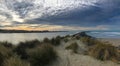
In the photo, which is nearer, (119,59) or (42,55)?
(42,55)

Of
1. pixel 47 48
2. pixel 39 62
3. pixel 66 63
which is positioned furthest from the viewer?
pixel 47 48

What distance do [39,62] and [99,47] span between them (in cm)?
380

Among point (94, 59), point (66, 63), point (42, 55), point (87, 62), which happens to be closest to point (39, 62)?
point (42, 55)

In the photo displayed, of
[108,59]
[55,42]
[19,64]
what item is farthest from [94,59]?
[55,42]

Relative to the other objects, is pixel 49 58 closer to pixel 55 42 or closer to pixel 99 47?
pixel 99 47

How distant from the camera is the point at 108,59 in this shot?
10.8 meters

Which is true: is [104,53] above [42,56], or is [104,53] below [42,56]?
below

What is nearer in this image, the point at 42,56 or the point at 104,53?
the point at 42,56

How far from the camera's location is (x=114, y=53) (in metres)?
11.4

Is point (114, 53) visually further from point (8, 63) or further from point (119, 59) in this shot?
point (8, 63)

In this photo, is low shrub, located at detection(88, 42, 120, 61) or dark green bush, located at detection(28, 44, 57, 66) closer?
dark green bush, located at detection(28, 44, 57, 66)

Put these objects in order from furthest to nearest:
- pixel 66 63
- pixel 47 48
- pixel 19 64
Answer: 1. pixel 47 48
2. pixel 66 63
3. pixel 19 64

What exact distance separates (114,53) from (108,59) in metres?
0.77

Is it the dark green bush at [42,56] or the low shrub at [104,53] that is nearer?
the dark green bush at [42,56]
